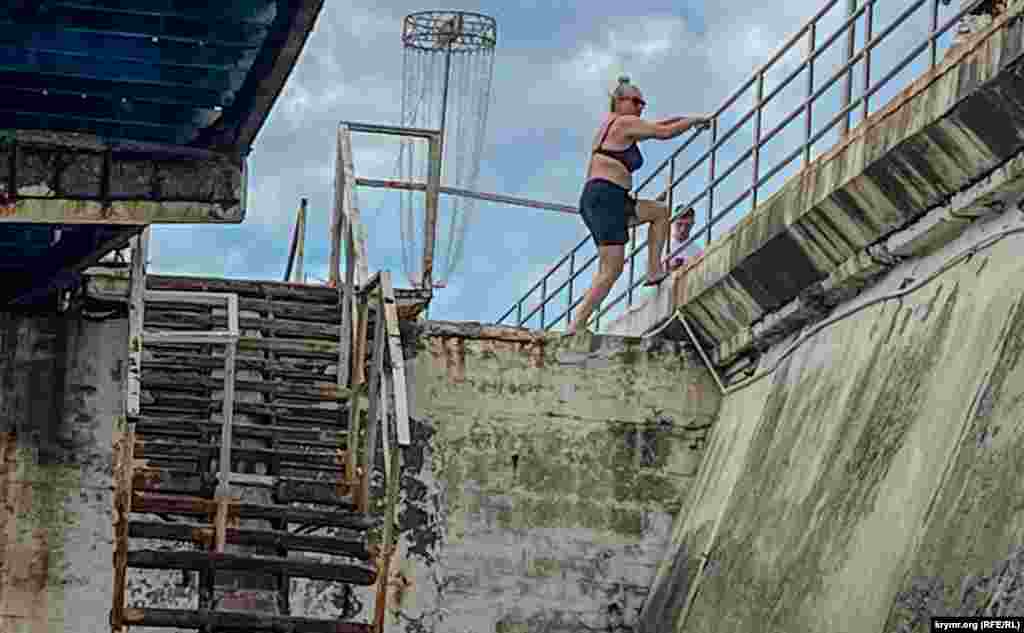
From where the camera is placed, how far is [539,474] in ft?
54.4

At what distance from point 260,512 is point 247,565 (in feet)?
1.96

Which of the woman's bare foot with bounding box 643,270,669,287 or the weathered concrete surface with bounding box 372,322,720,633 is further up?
the woman's bare foot with bounding box 643,270,669,287

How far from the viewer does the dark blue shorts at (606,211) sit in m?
16.8

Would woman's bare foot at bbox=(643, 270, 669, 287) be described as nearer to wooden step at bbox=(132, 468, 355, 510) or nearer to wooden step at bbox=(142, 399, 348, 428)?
wooden step at bbox=(142, 399, 348, 428)

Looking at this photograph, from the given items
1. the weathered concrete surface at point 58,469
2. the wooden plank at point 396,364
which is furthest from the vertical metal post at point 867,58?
the weathered concrete surface at point 58,469

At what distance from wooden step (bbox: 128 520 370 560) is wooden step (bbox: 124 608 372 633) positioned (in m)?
0.44

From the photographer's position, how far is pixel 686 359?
1692cm

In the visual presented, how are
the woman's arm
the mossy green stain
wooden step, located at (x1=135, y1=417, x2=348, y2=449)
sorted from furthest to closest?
the woman's arm < wooden step, located at (x1=135, y1=417, x2=348, y2=449) < the mossy green stain

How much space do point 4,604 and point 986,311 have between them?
22.4 ft

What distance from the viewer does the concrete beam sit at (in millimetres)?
11328

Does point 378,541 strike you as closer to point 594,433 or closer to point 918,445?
point 594,433

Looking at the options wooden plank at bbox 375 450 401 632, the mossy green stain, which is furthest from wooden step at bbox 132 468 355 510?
the mossy green stain

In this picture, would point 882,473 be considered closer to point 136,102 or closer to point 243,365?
point 136,102

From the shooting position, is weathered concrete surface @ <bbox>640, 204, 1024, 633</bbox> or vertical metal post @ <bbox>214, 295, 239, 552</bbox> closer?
weathered concrete surface @ <bbox>640, 204, 1024, 633</bbox>
